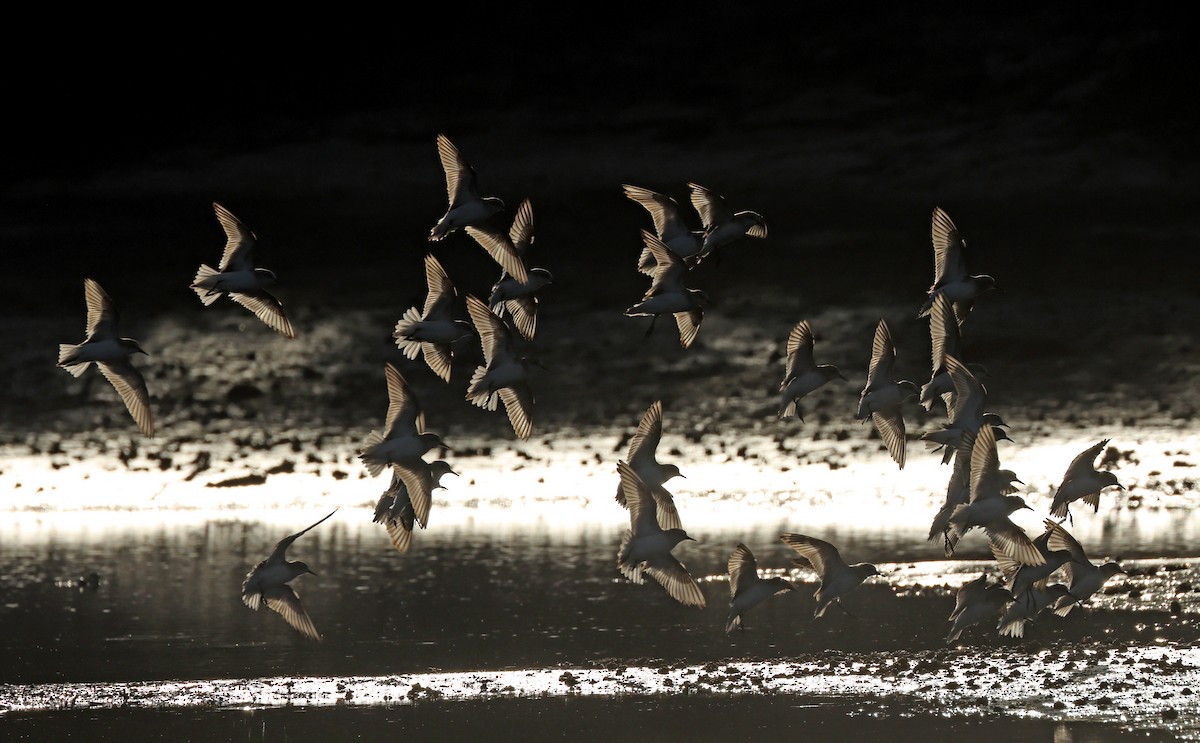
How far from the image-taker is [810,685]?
21.1 metres

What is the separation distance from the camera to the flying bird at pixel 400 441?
19.5 metres

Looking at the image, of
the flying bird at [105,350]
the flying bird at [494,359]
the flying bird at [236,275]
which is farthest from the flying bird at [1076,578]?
the flying bird at [105,350]

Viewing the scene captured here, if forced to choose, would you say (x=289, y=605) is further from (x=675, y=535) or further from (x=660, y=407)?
(x=660, y=407)

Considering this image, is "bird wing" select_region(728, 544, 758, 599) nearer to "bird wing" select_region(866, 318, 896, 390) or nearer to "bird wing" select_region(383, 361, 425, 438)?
"bird wing" select_region(866, 318, 896, 390)

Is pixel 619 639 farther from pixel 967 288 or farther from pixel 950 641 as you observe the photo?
pixel 967 288

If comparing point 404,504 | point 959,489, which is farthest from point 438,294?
point 959,489

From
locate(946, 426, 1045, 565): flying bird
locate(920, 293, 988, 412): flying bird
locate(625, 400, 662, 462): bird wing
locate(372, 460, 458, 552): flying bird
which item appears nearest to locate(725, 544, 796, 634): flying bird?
locate(625, 400, 662, 462): bird wing

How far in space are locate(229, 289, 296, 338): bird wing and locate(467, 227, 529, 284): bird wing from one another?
2.27 meters

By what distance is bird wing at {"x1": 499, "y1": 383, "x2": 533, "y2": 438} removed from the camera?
2105cm

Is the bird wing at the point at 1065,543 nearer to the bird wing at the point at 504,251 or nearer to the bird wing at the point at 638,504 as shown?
the bird wing at the point at 638,504

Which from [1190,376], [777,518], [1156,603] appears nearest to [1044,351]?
[1190,376]

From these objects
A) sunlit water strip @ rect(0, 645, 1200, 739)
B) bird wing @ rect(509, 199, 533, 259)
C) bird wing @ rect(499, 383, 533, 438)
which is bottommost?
sunlit water strip @ rect(0, 645, 1200, 739)

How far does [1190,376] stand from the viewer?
37469 millimetres

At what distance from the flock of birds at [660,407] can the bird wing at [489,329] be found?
16mm
